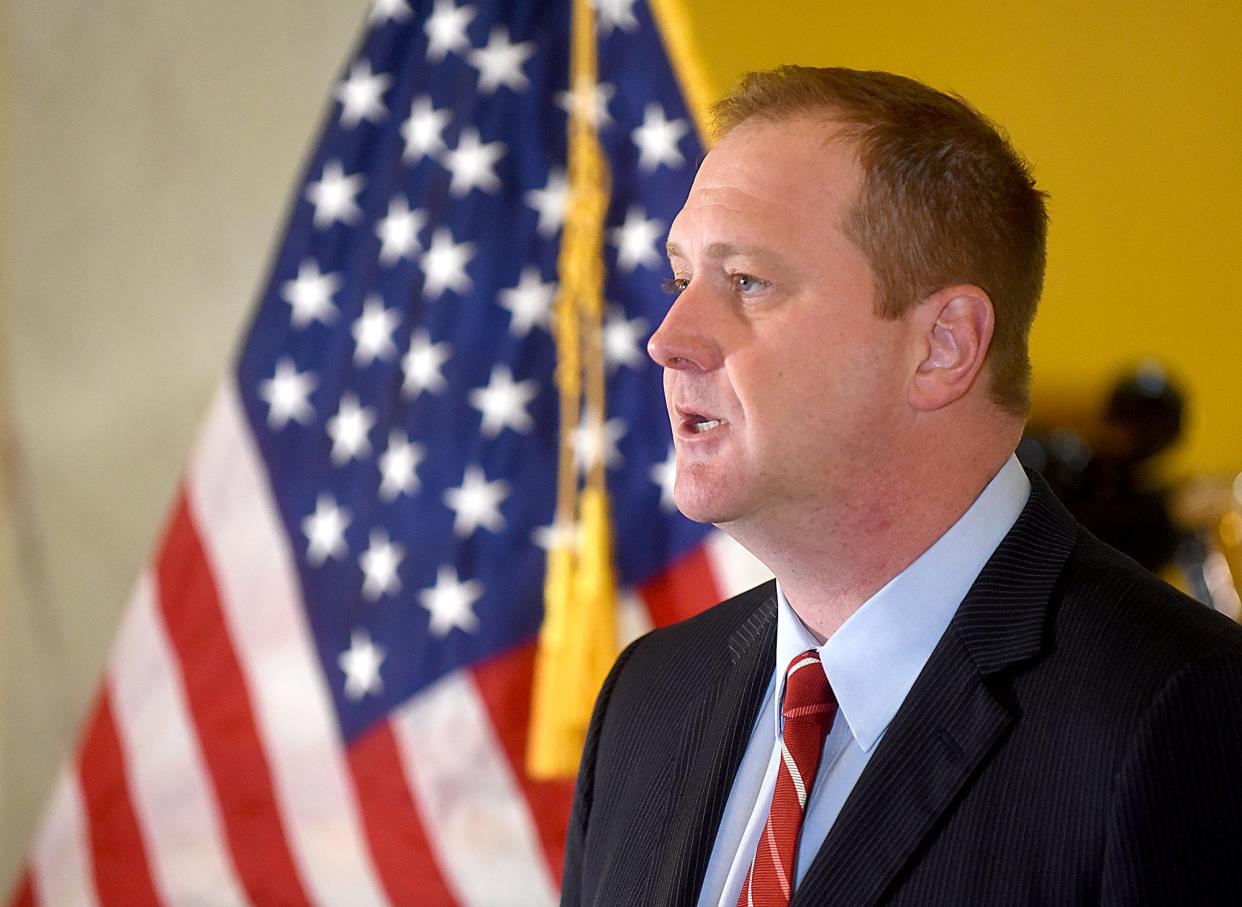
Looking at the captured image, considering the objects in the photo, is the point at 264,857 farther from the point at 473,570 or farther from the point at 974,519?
the point at 974,519

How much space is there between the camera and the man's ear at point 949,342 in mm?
1200

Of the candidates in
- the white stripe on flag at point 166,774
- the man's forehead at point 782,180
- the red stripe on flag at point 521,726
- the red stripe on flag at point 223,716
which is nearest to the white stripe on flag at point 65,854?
the white stripe on flag at point 166,774

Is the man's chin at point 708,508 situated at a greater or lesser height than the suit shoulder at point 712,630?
greater

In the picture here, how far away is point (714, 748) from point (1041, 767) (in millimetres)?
348

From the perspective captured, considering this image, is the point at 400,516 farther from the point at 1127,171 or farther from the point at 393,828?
the point at 1127,171

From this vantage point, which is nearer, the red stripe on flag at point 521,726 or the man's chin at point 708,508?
the man's chin at point 708,508

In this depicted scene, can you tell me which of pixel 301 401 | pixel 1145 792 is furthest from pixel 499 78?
pixel 1145 792

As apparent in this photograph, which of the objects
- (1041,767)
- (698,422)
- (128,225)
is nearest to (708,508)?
(698,422)

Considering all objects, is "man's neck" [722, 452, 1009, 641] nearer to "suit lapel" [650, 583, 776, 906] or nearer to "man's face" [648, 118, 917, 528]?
"man's face" [648, 118, 917, 528]

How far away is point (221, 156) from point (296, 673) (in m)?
1.26

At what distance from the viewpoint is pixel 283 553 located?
9.73 feet

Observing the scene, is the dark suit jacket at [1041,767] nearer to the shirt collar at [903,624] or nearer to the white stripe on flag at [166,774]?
the shirt collar at [903,624]

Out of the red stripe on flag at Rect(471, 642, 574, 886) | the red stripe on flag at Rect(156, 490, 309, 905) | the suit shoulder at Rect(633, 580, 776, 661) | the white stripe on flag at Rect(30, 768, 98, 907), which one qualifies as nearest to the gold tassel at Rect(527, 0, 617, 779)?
the red stripe on flag at Rect(471, 642, 574, 886)

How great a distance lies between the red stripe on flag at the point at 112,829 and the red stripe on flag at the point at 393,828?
0.52m
